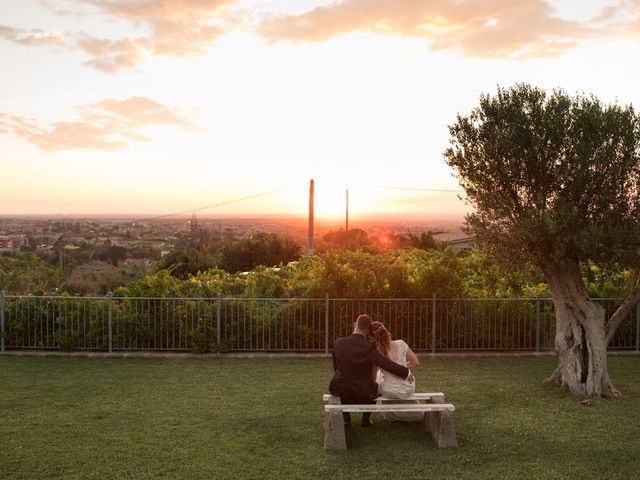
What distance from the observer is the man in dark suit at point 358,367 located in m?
8.06

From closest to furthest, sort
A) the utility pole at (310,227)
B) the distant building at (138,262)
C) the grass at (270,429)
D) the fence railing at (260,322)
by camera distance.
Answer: the grass at (270,429) → the fence railing at (260,322) → the utility pole at (310,227) → the distant building at (138,262)

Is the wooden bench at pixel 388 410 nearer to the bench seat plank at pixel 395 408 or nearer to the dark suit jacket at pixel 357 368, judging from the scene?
the bench seat plank at pixel 395 408

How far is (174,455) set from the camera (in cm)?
719

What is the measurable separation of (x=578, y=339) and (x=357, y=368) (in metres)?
4.65

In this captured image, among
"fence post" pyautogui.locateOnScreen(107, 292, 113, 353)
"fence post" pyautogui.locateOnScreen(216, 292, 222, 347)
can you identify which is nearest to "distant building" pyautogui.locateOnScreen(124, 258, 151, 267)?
"fence post" pyautogui.locateOnScreen(107, 292, 113, 353)

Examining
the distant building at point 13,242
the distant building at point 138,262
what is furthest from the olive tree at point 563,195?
the distant building at point 13,242

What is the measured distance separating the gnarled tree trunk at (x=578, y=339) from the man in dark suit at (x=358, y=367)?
3.90 meters

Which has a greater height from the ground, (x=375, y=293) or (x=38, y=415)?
(x=375, y=293)

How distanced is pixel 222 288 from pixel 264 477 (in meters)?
9.46

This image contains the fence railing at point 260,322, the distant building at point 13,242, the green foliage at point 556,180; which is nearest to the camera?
the green foliage at point 556,180

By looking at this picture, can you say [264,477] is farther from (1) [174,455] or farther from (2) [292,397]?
(2) [292,397]

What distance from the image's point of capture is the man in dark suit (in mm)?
8062

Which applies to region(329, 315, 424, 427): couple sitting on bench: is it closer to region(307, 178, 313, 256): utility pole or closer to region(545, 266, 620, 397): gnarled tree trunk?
region(545, 266, 620, 397): gnarled tree trunk

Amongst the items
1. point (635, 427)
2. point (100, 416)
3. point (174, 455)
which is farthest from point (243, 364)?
point (635, 427)
